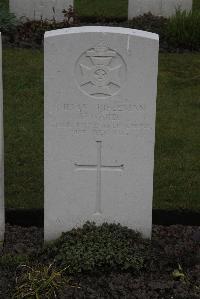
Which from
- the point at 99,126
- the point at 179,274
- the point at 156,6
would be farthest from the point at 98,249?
the point at 156,6

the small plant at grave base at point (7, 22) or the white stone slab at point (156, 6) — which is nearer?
the small plant at grave base at point (7, 22)

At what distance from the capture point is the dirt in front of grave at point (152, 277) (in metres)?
4.95

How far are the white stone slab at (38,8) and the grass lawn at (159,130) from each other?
3.83 ft

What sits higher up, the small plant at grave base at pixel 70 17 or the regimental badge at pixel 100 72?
the small plant at grave base at pixel 70 17

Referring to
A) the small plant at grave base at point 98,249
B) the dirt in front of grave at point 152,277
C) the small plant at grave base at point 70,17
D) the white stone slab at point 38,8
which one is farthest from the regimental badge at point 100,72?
the white stone slab at point 38,8

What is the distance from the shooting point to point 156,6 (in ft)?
40.2

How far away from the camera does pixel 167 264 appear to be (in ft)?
17.3

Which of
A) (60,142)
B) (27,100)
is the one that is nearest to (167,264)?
(60,142)

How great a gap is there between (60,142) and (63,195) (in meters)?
0.42

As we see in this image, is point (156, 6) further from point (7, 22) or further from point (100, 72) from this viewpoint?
point (100, 72)

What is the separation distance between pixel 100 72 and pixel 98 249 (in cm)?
127

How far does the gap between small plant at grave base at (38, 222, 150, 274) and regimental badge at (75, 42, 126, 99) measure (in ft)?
3.34

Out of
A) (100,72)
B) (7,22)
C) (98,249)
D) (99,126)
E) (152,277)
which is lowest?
(152,277)

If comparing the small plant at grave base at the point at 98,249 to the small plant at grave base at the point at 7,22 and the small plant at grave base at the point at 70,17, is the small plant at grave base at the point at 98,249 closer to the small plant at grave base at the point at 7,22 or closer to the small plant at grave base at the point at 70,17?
the small plant at grave base at the point at 7,22
